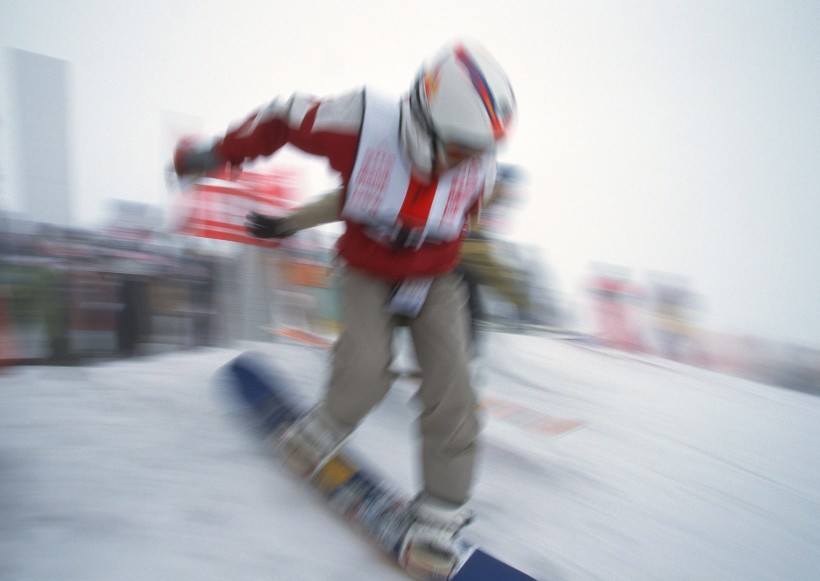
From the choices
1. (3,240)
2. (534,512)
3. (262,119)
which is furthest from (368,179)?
(3,240)

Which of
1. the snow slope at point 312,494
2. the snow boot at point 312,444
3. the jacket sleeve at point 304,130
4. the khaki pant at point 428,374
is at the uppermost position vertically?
the jacket sleeve at point 304,130

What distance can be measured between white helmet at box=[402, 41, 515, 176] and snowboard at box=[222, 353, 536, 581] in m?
0.72

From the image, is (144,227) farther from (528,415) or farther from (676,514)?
(676,514)

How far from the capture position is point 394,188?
2.87 ft

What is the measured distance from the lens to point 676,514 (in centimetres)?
124

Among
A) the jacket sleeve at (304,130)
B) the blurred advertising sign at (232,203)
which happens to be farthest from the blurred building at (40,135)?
the jacket sleeve at (304,130)

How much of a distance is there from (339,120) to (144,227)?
5.52 ft

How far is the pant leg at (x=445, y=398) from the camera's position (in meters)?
0.92

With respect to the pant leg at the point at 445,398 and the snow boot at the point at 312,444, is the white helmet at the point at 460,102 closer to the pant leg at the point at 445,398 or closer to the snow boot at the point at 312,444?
the pant leg at the point at 445,398

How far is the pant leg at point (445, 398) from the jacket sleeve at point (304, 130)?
1.20 feet

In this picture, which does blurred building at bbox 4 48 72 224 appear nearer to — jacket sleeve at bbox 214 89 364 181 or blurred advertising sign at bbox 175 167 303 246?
blurred advertising sign at bbox 175 167 303 246

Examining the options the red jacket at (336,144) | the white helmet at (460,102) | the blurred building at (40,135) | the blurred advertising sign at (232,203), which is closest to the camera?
the white helmet at (460,102)

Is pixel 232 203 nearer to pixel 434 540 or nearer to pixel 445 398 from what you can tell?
pixel 445 398

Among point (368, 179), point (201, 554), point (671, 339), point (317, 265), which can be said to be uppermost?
point (368, 179)
